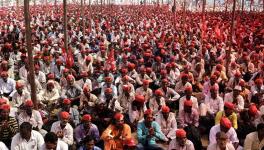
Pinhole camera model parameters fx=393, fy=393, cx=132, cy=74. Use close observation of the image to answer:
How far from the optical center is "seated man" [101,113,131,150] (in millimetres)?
6892

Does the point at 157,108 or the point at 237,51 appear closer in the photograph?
the point at 157,108

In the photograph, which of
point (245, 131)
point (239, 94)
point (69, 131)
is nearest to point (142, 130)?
point (69, 131)

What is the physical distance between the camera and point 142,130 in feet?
23.9

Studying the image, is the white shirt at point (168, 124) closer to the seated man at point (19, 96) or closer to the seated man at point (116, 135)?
the seated man at point (116, 135)

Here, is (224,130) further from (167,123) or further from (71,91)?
(71,91)

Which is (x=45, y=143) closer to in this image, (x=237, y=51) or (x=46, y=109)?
(x=46, y=109)

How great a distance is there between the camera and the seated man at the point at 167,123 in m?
7.67

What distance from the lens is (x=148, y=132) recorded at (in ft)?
23.5

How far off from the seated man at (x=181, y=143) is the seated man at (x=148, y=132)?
0.78 m

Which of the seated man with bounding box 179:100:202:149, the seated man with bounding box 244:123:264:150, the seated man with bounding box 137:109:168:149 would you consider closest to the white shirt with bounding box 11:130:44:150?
the seated man with bounding box 137:109:168:149

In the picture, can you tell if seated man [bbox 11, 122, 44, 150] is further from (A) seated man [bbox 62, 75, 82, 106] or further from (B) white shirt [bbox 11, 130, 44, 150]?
(A) seated man [bbox 62, 75, 82, 106]

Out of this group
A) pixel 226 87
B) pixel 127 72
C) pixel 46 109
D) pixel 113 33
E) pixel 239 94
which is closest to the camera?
pixel 239 94

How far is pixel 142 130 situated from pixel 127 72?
13.0 feet

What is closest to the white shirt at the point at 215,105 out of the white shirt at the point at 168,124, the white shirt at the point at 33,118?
the white shirt at the point at 168,124
